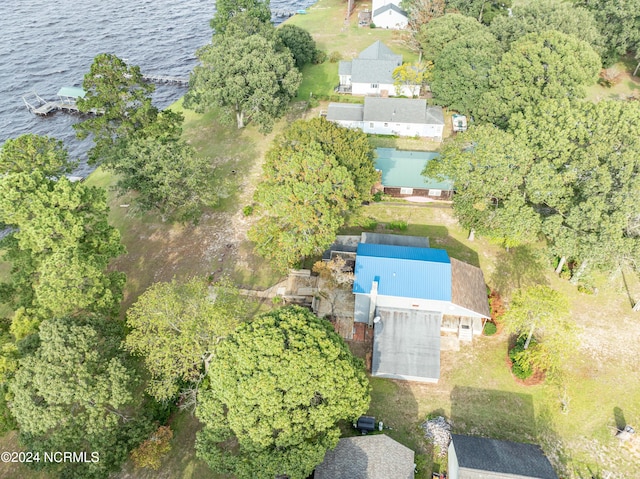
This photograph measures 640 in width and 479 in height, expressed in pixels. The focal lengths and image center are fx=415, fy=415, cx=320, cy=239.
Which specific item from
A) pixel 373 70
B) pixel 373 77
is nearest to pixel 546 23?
pixel 373 70

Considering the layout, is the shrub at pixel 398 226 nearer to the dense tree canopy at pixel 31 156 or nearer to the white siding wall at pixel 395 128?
the white siding wall at pixel 395 128

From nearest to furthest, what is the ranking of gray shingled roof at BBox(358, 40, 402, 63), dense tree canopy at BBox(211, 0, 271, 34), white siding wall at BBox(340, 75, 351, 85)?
white siding wall at BBox(340, 75, 351, 85), gray shingled roof at BBox(358, 40, 402, 63), dense tree canopy at BBox(211, 0, 271, 34)

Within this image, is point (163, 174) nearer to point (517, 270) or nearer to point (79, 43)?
point (517, 270)

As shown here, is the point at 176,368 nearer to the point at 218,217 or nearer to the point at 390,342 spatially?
the point at 390,342

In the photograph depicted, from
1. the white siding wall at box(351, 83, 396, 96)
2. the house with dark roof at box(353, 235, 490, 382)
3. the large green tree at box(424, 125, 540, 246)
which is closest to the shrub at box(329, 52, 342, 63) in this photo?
the white siding wall at box(351, 83, 396, 96)

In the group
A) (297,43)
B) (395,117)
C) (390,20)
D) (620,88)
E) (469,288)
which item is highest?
(390,20)

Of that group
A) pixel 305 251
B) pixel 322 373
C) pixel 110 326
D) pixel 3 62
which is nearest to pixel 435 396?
pixel 322 373

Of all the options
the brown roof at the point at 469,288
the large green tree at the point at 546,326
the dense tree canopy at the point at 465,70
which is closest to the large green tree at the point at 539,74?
the dense tree canopy at the point at 465,70

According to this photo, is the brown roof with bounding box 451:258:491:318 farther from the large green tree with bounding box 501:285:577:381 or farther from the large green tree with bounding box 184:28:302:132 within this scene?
the large green tree with bounding box 184:28:302:132
